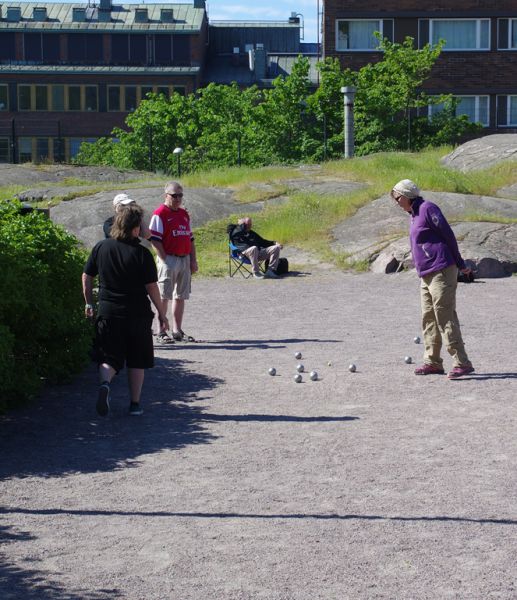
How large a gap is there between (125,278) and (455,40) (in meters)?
46.9

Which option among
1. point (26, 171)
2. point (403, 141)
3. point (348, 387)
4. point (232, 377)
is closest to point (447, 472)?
point (348, 387)

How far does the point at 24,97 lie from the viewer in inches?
3164

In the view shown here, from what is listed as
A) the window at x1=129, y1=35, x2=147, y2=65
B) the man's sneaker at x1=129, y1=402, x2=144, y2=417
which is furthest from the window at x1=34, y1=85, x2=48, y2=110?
the man's sneaker at x1=129, y1=402, x2=144, y2=417

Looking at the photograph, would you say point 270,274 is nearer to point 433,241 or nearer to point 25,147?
point 433,241

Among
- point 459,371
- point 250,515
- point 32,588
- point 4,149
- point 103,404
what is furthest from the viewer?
point 4,149

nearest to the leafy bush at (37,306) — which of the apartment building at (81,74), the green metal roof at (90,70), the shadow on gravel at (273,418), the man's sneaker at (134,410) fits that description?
the man's sneaker at (134,410)

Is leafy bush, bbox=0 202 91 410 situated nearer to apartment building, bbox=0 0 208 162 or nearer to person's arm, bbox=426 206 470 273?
person's arm, bbox=426 206 470 273

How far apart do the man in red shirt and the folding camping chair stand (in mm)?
8020

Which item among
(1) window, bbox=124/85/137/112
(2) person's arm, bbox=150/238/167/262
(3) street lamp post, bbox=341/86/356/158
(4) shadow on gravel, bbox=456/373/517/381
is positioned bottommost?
(4) shadow on gravel, bbox=456/373/517/381

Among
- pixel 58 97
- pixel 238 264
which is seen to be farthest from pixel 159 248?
pixel 58 97

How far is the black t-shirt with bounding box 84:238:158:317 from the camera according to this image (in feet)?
29.9

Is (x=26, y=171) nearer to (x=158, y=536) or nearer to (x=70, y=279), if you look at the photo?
(x=70, y=279)

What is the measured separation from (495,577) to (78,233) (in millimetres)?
20457

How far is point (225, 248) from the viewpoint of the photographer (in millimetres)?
24203
